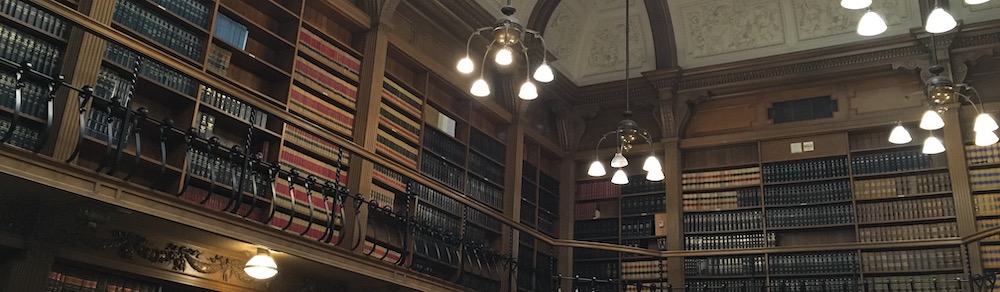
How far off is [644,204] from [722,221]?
0.81 meters

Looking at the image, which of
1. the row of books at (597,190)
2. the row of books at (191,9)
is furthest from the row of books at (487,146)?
the row of books at (191,9)

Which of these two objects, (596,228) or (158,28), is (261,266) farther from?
(596,228)

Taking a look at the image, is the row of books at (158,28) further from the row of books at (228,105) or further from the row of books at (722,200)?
the row of books at (722,200)

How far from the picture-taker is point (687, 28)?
8.52m

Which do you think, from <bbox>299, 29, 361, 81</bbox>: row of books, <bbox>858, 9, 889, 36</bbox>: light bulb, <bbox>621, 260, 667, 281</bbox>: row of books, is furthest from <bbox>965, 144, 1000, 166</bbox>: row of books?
<bbox>299, 29, 361, 81</bbox>: row of books

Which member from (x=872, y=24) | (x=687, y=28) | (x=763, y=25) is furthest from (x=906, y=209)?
(x=872, y=24)

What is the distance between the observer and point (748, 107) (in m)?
8.22

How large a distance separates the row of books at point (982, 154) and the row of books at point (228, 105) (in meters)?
5.80

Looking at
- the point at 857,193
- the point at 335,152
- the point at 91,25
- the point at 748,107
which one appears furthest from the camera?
the point at 748,107

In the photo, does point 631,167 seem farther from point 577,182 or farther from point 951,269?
point 951,269

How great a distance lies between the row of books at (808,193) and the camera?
741 centimetres

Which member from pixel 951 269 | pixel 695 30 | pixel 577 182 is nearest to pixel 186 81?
pixel 577 182

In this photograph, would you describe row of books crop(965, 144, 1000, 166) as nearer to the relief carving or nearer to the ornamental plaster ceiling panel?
the ornamental plaster ceiling panel

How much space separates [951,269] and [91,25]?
6.57 meters
